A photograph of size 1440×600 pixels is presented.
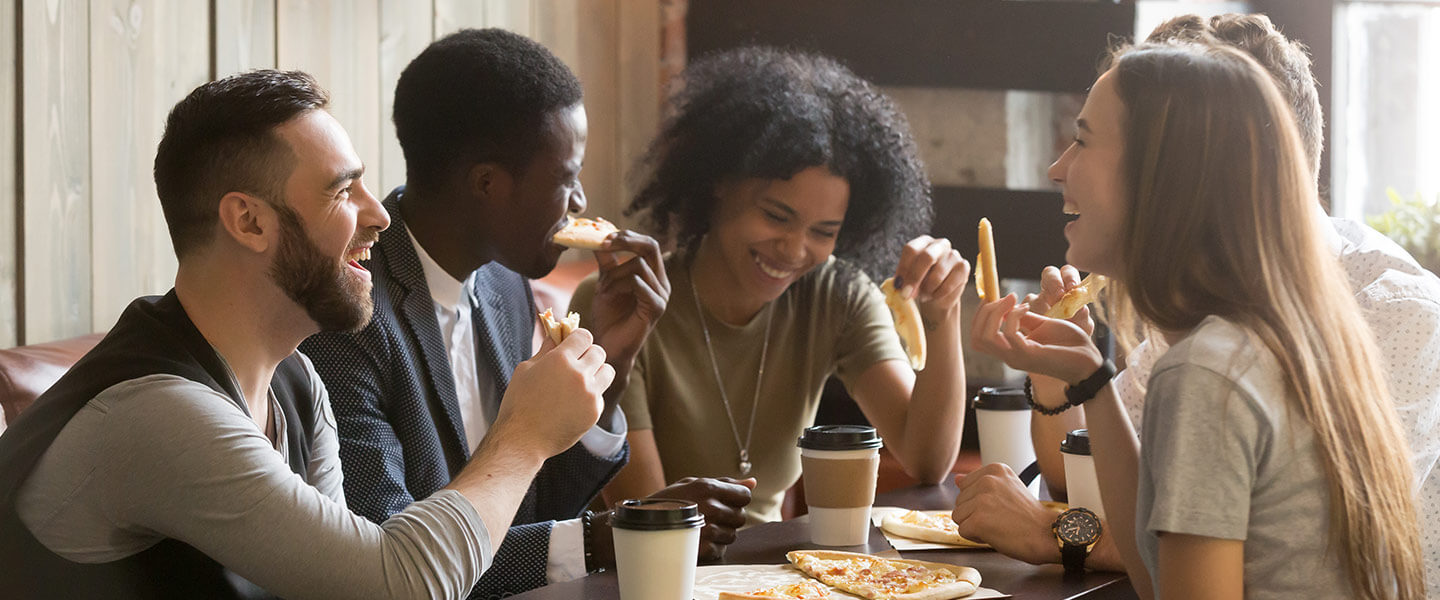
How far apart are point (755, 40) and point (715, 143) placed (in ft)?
5.01

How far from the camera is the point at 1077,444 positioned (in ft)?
5.86

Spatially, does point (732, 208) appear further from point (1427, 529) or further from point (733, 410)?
point (1427, 529)

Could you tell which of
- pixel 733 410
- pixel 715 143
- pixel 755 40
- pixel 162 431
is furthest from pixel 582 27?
pixel 162 431

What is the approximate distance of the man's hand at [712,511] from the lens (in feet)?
5.36

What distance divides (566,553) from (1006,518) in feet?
1.99

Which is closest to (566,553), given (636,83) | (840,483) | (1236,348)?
(840,483)

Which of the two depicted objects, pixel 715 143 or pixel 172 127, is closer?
pixel 172 127

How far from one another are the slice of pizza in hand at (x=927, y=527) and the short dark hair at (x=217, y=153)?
3.07 feet

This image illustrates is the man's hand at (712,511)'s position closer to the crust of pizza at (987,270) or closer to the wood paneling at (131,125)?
the crust of pizza at (987,270)

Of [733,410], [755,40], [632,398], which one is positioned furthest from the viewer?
A: [755,40]

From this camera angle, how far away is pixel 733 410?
8.99ft

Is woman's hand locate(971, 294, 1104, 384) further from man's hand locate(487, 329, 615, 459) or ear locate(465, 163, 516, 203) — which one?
ear locate(465, 163, 516, 203)

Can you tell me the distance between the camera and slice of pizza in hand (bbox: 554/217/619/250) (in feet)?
7.69

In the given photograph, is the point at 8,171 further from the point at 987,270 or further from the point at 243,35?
the point at 987,270
